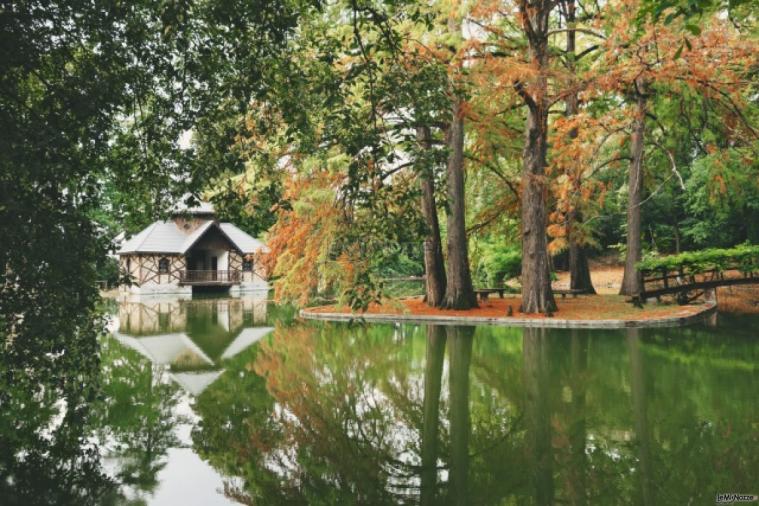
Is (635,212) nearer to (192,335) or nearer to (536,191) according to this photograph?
(536,191)

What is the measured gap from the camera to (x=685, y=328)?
15.1 m

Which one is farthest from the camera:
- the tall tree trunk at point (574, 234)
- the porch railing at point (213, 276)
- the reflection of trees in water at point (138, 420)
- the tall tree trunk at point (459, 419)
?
the porch railing at point (213, 276)

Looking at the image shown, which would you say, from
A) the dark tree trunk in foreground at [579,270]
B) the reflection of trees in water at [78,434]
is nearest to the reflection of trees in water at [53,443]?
the reflection of trees in water at [78,434]

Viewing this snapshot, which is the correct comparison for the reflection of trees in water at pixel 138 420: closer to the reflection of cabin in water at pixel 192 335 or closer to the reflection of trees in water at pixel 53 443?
the reflection of trees in water at pixel 53 443

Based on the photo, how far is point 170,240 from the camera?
38.3 meters

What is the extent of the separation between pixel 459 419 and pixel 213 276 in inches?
1403

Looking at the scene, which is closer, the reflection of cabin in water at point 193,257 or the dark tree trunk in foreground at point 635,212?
the dark tree trunk in foreground at point 635,212

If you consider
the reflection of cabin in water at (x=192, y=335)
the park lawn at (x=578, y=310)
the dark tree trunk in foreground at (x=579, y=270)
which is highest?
the dark tree trunk in foreground at (x=579, y=270)

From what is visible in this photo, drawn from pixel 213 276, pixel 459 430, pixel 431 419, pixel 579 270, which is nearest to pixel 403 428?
pixel 431 419

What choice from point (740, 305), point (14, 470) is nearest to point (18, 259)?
point (14, 470)

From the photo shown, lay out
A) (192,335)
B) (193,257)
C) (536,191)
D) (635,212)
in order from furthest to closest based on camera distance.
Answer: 1. (193,257)
2. (635,212)
3. (536,191)
4. (192,335)

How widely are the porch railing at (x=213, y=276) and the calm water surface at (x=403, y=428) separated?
2811 cm

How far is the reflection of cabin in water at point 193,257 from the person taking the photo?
3728 cm

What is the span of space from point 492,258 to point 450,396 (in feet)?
83.5
